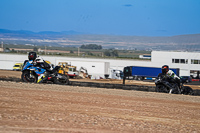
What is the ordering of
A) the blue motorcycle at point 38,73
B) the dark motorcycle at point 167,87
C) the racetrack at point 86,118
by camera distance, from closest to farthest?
1. the racetrack at point 86,118
2. the dark motorcycle at point 167,87
3. the blue motorcycle at point 38,73

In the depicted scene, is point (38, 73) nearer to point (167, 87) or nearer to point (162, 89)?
point (162, 89)

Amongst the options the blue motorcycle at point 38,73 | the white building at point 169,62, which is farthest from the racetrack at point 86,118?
the white building at point 169,62

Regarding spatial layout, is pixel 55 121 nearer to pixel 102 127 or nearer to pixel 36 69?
pixel 102 127

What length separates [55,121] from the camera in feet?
28.0

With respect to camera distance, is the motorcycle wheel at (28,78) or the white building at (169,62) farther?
the white building at (169,62)

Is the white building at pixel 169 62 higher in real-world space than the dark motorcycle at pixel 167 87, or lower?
higher

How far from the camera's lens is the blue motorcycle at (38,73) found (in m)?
22.2

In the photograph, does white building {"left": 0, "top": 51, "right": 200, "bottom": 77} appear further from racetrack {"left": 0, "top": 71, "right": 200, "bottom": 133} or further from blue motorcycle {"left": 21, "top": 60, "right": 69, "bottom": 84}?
racetrack {"left": 0, "top": 71, "right": 200, "bottom": 133}

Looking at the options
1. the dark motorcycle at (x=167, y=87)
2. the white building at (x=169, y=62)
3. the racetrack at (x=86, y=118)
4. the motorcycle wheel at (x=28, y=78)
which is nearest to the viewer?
the racetrack at (x=86, y=118)

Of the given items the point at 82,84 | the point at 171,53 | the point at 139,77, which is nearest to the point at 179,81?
the point at 82,84

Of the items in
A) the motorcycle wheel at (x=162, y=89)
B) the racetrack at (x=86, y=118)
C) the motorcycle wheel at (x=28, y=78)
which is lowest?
the racetrack at (x=86, y=118)

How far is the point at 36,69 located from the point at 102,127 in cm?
1453

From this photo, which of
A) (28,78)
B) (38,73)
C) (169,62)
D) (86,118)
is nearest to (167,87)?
(38,73)

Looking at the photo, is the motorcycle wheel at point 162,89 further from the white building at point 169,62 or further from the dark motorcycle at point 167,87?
the white building at point 169,62
